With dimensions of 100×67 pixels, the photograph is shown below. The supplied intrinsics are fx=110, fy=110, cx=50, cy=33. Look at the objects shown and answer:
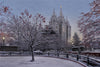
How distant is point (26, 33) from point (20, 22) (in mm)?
1871

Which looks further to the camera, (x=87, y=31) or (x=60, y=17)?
(x=60, y=17)

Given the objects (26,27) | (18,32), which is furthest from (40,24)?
(18,32)

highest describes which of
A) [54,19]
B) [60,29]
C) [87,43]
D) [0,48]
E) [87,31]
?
[54,19]

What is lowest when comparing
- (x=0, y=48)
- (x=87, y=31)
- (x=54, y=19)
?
(x=0, y=48)

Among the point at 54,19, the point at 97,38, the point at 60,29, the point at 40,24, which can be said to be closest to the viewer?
the point at 97,38

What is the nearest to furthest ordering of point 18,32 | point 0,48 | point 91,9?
point 91,9 → point 18,32 → point 0,48

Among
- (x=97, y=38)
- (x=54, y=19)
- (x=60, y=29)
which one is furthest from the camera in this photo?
(x=60, y=29)

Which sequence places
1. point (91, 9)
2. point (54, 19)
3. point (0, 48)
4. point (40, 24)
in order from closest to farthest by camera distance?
point (91, 9), point (40, 24), point (0, 48), point (54, 19)

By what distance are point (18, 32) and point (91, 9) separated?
11027 millimetres

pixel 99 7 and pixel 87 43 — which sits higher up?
pixel 99 7

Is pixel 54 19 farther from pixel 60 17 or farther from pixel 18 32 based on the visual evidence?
pixel 18 32

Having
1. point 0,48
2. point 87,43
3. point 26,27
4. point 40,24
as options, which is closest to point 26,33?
point 26,27

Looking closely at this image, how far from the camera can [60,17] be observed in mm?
130250

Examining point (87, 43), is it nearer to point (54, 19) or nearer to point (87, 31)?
point (87, 31)
